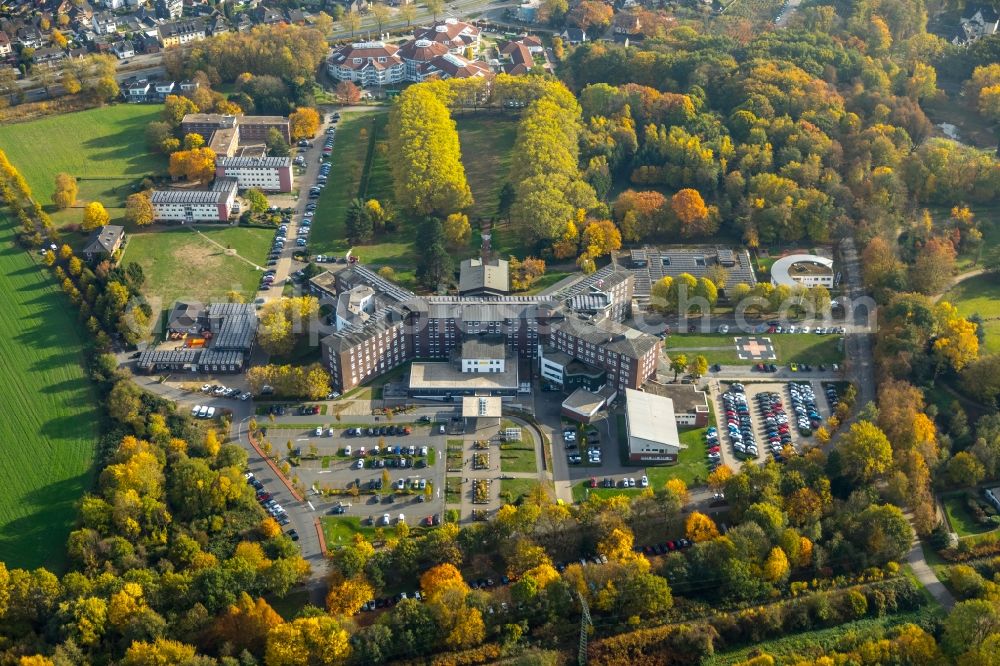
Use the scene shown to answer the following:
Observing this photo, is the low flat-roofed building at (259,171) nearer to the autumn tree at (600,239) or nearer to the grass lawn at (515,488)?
the autumn tree at (600,239)

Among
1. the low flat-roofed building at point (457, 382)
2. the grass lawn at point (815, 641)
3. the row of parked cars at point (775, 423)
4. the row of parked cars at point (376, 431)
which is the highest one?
the low flat-roofed building at point (457, 382)

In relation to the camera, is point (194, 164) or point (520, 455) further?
point (194, 164)

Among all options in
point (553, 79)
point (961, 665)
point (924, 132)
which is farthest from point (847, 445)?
point (553, 79)

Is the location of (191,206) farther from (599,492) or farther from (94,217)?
(599,492)

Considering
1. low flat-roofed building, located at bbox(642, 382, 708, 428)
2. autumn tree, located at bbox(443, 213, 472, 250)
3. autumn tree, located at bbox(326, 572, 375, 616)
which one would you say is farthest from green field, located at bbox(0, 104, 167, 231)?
low flat-roofed building, located at bbox(642, 382, 708, 428)

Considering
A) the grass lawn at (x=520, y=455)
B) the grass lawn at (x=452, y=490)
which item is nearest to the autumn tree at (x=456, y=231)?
the grass lawn at (x=520, y=455)

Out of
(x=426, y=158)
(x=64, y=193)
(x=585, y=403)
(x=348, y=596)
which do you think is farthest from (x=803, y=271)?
(x=64, y=193)

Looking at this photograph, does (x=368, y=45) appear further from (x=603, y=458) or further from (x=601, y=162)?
(x=603, y=458)
